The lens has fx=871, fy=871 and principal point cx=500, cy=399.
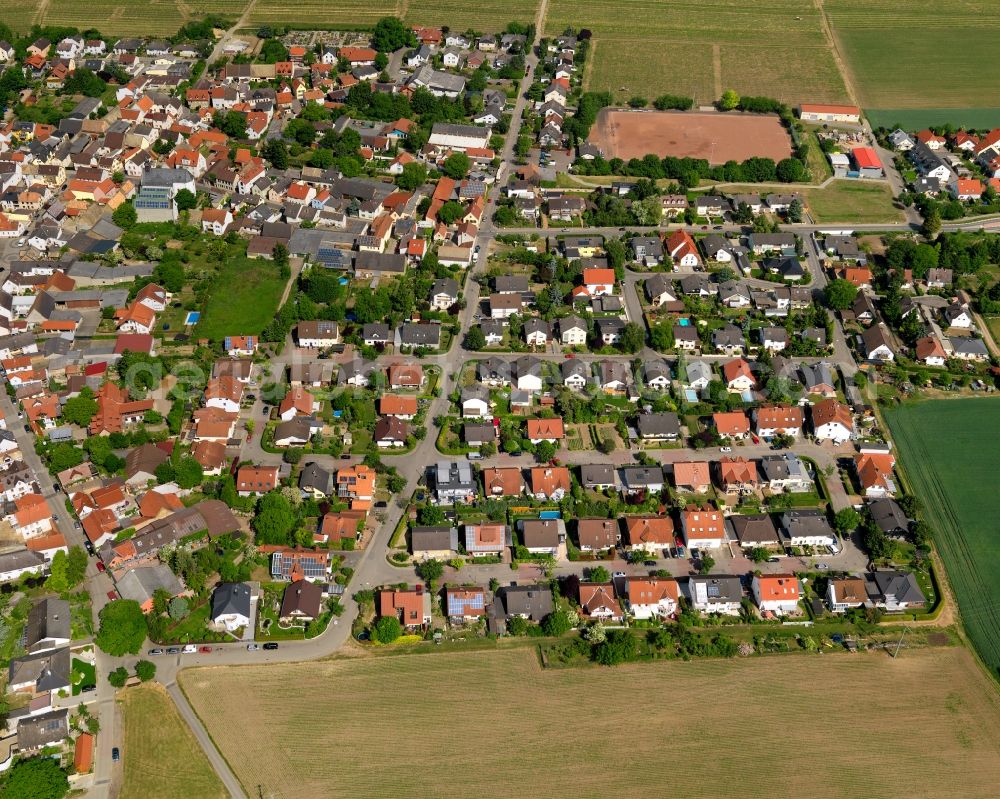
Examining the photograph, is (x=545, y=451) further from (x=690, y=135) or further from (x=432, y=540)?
(x=690, y=135)

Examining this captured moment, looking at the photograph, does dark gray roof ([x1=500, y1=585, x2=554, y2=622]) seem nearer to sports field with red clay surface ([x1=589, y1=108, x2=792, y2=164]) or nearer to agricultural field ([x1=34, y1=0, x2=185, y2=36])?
sports field with red clay surface ([x1=589, y1=108, x2=792, y2=164])

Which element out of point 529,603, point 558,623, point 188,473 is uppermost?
point 188,473

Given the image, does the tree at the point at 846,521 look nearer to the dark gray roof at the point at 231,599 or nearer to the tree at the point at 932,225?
the dark gray roof at the point at 231,599

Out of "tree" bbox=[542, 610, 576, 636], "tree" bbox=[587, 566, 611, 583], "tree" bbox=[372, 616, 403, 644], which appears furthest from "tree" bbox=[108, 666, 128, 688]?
"tree" bbox=[587, 566, 611, 583]

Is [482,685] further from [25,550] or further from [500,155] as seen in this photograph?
[500,155]

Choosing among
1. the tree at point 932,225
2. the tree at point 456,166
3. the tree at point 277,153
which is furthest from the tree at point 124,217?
the tree at point 932,225

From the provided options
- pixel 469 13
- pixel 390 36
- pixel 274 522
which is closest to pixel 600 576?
pixel 274 522
